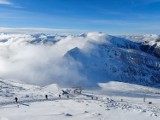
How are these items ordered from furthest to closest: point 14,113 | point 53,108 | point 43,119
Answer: point 53,108 < point 14,113 < point 43,119

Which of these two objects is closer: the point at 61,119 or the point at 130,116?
the point at 61,119

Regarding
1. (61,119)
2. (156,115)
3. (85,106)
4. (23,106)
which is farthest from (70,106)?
(156,115)

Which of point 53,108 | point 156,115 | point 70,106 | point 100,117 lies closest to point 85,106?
point 70,106

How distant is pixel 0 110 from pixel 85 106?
15.2 meters

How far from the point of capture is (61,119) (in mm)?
43188

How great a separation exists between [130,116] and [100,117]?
508 cm

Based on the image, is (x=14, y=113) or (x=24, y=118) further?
(x=14, y=113)

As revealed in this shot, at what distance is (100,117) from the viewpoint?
149 ft

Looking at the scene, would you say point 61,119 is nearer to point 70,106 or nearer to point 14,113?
point 14,113

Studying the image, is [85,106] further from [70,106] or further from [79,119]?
[79,119]

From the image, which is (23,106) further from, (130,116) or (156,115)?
(156,115)

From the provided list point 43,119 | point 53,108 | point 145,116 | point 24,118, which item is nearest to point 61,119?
point 43,119

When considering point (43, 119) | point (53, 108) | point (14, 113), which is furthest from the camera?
point (53, 108)

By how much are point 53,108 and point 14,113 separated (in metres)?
8.03
